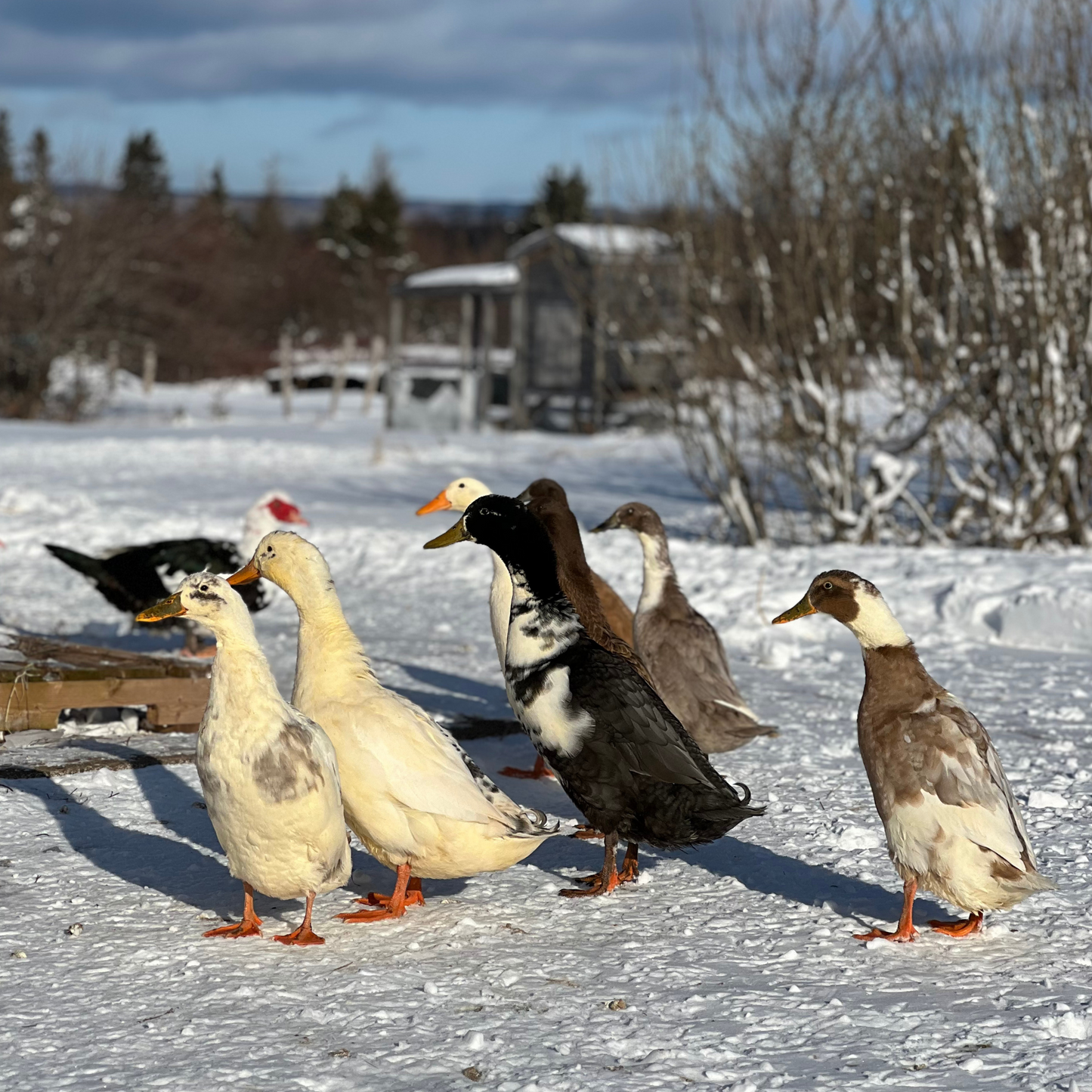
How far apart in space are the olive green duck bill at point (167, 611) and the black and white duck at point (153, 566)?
3.53 metres

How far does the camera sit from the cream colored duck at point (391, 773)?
12.8ft

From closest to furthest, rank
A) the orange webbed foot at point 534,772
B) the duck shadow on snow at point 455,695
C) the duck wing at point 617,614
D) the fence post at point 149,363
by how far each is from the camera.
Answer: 1. the orange webbed foot at point 534,772
2. the duck wing at point 617,614
3. the duck shadow on snow at point 455,695
4. the fence post at point 149,363

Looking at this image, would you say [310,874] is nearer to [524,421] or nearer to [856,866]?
[856,866]

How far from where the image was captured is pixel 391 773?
3.93 meters

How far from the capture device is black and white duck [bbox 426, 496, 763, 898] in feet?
13.5

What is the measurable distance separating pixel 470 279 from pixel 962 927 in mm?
21179

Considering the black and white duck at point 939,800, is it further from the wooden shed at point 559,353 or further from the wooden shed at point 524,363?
the wooden shed at point 524,363

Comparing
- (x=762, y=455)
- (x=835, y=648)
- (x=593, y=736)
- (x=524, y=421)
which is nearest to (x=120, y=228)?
(x=524, y=421)

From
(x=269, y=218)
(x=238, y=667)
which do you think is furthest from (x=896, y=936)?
(x=269, y=218)

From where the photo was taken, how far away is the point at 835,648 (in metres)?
8.28

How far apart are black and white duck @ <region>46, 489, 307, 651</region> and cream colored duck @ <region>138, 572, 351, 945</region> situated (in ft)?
11.9

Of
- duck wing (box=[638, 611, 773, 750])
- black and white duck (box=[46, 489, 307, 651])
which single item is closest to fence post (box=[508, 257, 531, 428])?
black and white duck (box=[46, 489, 307, 651])

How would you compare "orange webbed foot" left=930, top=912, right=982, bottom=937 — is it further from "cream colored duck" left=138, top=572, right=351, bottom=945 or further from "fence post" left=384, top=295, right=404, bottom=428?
"fence post" left=384, top=295, right=404, bottom=428

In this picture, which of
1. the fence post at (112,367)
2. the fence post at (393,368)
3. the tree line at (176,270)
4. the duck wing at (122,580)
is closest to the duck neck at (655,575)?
the duck wing at (122,580)
